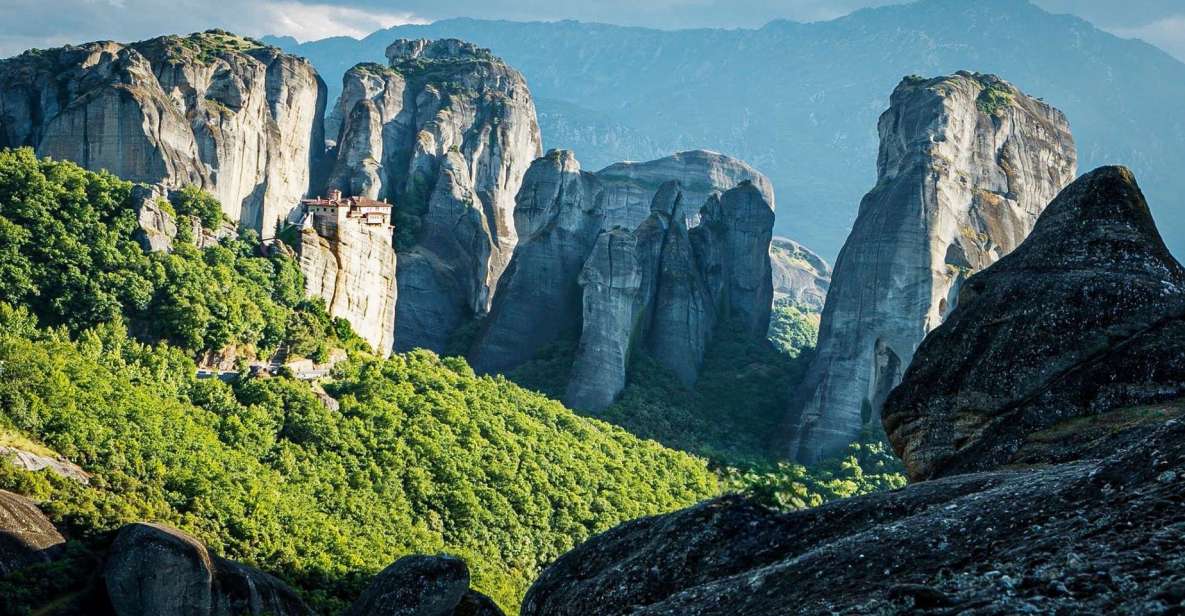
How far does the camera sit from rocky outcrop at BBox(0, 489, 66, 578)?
24922 mm

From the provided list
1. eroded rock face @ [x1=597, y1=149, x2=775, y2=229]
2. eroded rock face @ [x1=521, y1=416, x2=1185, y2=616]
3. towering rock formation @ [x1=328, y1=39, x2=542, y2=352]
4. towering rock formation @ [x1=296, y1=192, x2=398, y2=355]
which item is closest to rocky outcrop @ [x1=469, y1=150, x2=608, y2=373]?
towering rock formation @ [x1=328, y1=39, x2=542, y2=352]

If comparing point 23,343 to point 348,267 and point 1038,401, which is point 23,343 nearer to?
point 348,267

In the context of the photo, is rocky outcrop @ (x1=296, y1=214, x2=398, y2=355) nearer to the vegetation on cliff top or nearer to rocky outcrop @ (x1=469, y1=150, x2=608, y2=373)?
the vegetation on cliff top

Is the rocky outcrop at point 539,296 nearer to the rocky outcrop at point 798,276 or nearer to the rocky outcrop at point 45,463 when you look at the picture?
the rocky outcrop at point 45,463

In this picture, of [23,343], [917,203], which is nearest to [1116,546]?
[23,343]

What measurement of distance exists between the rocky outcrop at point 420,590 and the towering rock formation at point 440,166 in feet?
189

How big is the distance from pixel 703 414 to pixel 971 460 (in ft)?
184

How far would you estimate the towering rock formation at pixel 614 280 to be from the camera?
→ 233 feet

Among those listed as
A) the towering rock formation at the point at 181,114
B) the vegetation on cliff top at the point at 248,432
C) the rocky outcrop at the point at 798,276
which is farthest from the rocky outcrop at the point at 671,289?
the rocky outcrop at the point at 798,276

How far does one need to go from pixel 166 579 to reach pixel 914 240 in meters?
49.3

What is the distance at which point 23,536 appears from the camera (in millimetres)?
25484

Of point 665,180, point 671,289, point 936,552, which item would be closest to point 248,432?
point 936,552

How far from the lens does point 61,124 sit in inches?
2162

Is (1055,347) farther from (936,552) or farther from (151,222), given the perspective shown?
(151,222)
